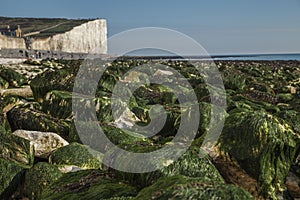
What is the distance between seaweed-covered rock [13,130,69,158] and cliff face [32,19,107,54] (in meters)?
56.7

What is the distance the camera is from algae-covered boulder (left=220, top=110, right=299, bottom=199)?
11.8 feet

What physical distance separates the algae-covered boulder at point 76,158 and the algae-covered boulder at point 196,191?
2358 mm

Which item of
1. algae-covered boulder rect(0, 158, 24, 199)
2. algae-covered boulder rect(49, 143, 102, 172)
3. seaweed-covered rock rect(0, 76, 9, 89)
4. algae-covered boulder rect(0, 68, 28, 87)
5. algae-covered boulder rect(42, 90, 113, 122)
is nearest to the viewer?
algae-covered boulder rect(0, 158, 24, 199)

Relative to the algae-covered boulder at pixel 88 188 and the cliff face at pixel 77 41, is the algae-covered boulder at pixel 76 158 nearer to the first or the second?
the algae-covered boulder at pixel 88 188

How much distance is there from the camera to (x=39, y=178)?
156 inches

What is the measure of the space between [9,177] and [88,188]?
138 centimetres

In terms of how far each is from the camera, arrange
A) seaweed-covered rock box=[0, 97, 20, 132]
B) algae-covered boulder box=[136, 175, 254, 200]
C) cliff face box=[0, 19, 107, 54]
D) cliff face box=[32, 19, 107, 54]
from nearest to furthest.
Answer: algae-covered boulder box=[136, 175, 254, 200]
seaweed-covered rock box=[0, 97, 20, 132]
cliff face box=[0, 19, 107, 54]
cliff face box=[32, 19, 107, 54]

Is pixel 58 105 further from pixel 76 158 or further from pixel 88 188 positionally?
pixel 88 188

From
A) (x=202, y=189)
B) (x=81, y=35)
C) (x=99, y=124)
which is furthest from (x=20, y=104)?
(x=81, y=35)

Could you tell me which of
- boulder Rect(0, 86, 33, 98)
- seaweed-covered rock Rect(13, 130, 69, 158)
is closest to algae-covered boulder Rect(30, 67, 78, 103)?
boulder Rect(0, 86, 33, 98)

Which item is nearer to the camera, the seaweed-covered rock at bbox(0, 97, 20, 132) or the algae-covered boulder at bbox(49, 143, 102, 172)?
the algae-covered boulder at bbox(49, 143, 102, 172)

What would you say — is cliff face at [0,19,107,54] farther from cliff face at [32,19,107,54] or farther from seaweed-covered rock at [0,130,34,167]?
seaweed-covered rock at [0,130,34,167]

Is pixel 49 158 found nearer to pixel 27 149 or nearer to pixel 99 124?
pixel 27 149

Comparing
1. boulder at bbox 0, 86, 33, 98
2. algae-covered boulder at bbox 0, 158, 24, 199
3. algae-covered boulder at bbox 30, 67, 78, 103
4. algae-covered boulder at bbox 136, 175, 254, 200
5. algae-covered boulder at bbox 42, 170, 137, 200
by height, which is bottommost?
algae-covered boulder at bbox 0, 158, 24, 199
